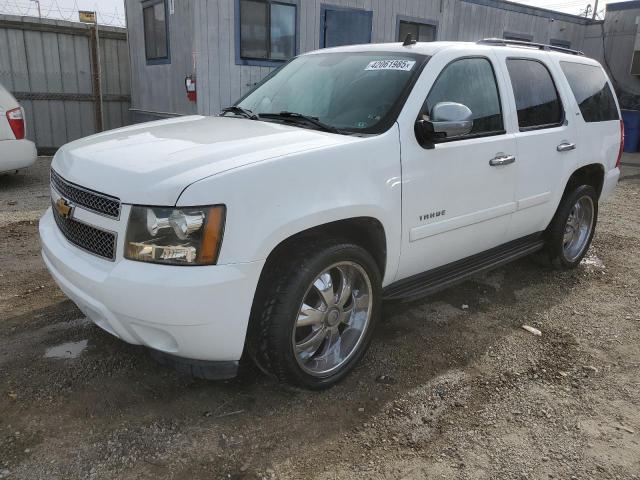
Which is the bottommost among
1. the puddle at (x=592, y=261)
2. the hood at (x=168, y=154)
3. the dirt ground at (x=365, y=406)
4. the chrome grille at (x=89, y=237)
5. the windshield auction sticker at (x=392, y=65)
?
the puddle at (x=592, y=261)

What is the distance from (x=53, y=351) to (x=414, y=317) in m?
2.43

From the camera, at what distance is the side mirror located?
122 inches

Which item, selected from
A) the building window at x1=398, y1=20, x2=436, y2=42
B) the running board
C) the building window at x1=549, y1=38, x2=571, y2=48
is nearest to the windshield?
the running board

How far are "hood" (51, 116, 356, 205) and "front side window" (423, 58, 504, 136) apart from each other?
876 mm

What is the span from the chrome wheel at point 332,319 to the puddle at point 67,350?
54.2 inches

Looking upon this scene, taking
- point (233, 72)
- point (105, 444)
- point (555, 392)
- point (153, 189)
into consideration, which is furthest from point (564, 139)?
point (233, 72)

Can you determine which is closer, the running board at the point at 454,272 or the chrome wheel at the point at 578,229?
the running board at the point at 454,272

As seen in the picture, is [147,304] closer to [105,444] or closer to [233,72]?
[105,444]

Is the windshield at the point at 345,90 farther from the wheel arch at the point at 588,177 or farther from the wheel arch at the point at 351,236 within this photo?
the wheel arch at the point at 588,177

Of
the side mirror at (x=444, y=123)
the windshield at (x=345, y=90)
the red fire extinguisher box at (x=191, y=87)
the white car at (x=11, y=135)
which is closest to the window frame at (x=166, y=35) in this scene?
the red fire extinguisher box at (x=191, y=87)

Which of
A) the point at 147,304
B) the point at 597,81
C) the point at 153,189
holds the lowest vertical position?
the point at 147,304

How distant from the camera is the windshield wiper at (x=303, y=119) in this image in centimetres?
312

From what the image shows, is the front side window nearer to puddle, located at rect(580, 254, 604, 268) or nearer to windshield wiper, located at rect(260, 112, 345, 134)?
windshield wiper, located at rect(260, 112, 345, 134)

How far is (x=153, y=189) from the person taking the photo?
235 centimetres
